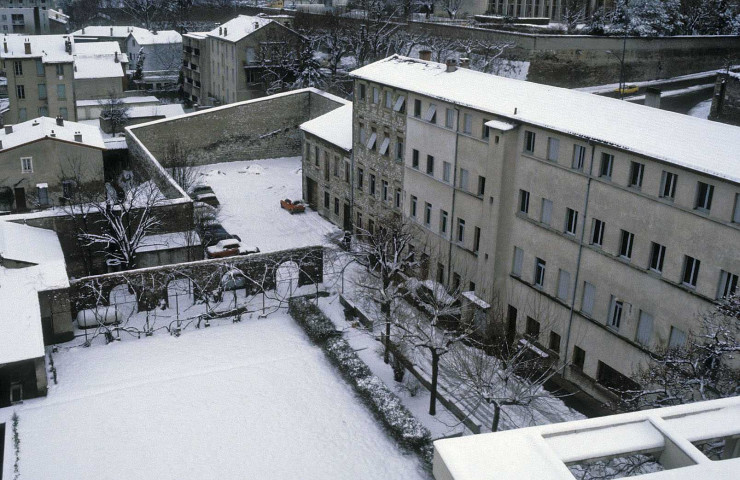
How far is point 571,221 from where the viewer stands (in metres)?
27.6

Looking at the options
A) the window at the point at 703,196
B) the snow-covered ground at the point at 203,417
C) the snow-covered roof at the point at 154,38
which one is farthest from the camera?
the snow-covered roof at the point at 154,38

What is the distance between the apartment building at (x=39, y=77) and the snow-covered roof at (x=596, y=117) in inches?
1557

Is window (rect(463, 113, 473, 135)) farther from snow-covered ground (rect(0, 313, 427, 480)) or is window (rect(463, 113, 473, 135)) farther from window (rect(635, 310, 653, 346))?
snow-covered ground (rect(0, 313, 427, 480))

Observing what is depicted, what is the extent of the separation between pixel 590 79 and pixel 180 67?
174ft

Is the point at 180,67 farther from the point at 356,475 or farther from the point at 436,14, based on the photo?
the point at 356,475

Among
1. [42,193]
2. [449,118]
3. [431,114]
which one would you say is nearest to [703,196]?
[449,118]

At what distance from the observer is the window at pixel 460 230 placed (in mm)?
32875

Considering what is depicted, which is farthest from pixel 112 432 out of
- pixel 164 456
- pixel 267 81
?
pixel 267 81

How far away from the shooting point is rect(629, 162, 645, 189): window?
24528 millimetres

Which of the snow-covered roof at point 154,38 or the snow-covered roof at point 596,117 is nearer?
the snow-covered roof at point 596,117

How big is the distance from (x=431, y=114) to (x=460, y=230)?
5513 mm

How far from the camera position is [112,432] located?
25688 mm

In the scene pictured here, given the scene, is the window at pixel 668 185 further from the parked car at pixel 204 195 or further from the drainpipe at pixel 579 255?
the parked car at pixel 204 195

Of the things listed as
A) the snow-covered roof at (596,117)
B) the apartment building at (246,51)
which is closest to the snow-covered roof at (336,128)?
the snow-covered roof at (596,117)
